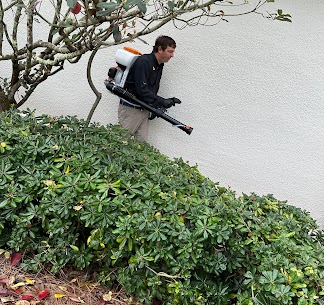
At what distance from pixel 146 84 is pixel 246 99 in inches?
43.6

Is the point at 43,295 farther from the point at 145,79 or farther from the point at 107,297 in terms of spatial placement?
the point at 145,79

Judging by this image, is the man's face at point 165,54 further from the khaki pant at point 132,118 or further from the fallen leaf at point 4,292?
the fallen leaf at point 4,292

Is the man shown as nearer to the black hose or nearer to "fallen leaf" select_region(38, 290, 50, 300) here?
the black hose

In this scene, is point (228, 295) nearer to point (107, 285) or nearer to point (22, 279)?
point (107, 285)

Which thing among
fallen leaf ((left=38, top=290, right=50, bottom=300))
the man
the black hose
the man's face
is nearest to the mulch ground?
fallen leaf ((left=38, top=290, right=50, bottom=300))

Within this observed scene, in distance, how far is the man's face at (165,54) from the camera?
15.3 ft

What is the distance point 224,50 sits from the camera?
490 centimetres

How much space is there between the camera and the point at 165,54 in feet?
15.3

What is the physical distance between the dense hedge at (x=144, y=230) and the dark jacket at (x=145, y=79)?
1558mm

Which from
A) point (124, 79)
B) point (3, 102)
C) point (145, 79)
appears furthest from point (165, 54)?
point (3, 102)

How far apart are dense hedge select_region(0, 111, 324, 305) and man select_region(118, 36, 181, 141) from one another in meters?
1.58

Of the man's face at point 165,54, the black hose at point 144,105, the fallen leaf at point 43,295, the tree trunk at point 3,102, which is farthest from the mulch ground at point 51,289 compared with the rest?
the man's face at point 165,54

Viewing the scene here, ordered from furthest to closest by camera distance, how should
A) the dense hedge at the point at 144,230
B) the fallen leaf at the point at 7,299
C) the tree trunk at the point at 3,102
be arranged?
the tree trunk at the point at 3,102
the fallen leaf at the point at 7,299
the dense hedge at the point at 144,230

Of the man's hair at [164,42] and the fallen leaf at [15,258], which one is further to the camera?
the man's hair at [164,42]
